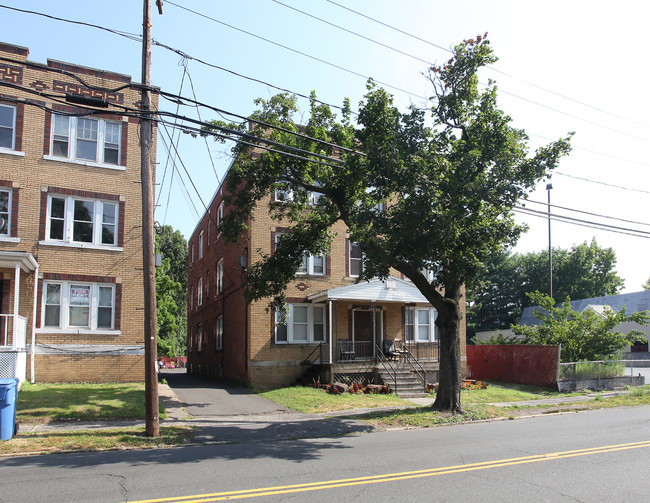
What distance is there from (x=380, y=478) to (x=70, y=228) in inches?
583

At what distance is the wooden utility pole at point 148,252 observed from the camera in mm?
10984

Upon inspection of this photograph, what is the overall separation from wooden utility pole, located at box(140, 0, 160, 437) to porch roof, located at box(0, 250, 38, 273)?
7012mm

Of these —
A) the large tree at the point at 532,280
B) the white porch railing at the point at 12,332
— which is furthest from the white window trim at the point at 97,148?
the large tree at the point at 532,280

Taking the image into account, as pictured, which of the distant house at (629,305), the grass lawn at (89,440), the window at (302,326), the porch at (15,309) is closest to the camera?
the grass lawn at (89,440)

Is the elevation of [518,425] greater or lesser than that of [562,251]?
lesser

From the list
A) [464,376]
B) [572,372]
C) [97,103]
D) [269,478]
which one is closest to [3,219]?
[97,103]

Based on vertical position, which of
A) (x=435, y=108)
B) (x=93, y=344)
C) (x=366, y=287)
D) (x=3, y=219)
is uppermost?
(x=435, y=108)

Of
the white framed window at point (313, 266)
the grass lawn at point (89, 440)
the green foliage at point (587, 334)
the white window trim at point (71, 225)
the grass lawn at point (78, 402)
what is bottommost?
the grass lawn at point (89, 440)

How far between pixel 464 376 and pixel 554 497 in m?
19.2

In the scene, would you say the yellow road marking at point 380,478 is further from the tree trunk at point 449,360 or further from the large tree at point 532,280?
the large tree at point 532,280

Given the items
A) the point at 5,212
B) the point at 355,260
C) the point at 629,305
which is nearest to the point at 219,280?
the point at 355,260

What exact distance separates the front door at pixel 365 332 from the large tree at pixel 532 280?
99.5 feet

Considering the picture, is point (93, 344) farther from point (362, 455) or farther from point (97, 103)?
point (362, 455)

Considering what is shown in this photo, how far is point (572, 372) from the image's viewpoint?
21531mm
